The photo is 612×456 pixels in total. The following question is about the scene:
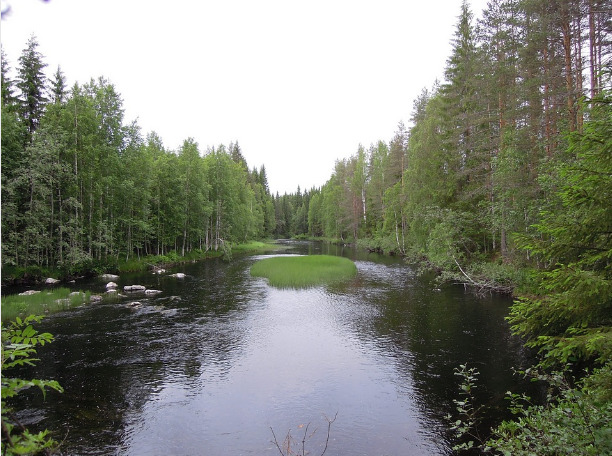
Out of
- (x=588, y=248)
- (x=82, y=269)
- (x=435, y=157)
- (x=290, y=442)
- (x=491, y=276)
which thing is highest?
(x=435, y=157)

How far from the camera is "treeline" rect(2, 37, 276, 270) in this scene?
26406 millimetres

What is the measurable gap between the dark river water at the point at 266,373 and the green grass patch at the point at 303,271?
6.60 m

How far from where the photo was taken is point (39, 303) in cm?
1944

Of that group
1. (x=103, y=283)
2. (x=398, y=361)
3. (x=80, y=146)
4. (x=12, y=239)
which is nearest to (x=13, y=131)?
(x=80, y=146)

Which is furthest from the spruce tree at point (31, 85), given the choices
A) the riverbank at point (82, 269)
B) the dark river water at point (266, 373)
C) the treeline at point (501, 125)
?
the treeline at point (501, 125)

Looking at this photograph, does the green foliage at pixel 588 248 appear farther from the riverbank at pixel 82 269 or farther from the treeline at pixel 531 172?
the riverbank at pixel 82 269

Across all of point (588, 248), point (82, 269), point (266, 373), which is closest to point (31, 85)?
point (82, 269)

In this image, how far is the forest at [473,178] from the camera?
6773mm

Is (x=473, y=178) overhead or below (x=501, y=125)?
below

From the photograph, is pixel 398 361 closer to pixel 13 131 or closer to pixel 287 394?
pixel 287 394

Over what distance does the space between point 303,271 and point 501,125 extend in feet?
59.7

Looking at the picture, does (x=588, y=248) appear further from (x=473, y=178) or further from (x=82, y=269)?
(x=82, y=269)

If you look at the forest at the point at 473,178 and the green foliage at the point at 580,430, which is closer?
the green foliage at the point at 580,430

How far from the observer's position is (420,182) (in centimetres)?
3634
